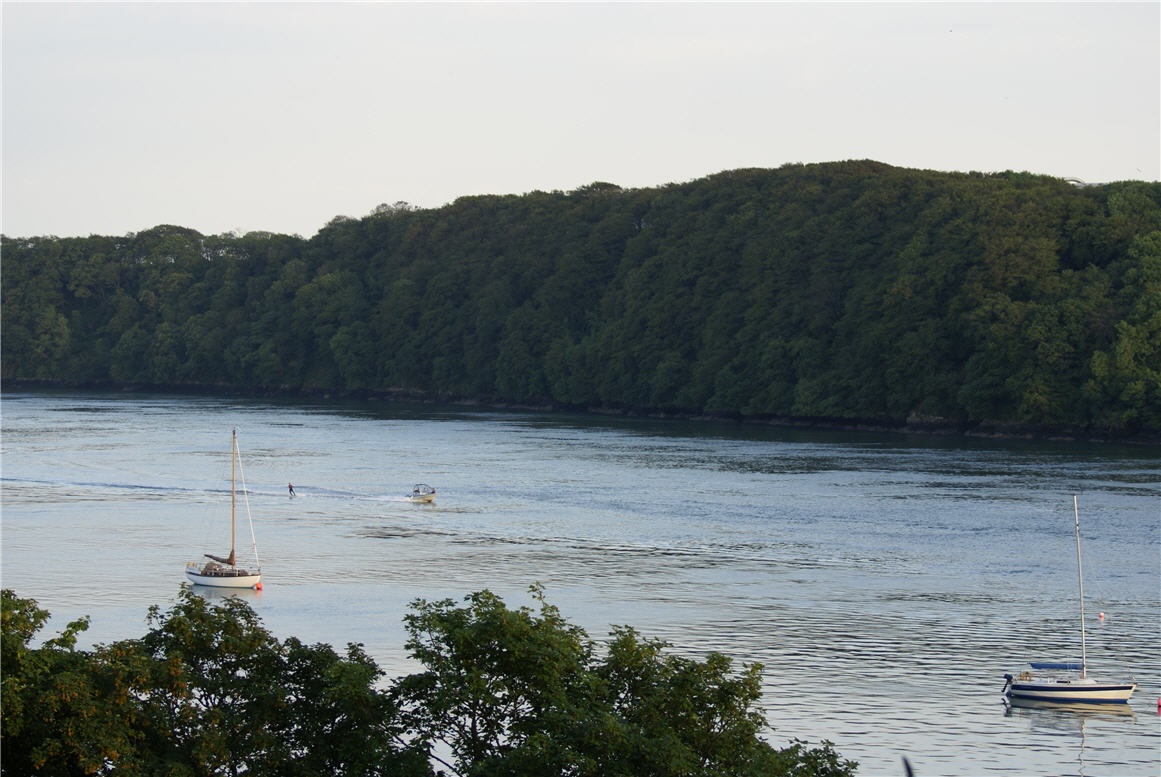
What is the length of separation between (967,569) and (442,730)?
143ft

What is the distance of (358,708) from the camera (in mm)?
23891

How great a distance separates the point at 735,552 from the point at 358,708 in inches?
1788

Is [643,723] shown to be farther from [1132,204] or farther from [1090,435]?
[1132,204]

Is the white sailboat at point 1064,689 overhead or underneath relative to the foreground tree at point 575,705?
underneath

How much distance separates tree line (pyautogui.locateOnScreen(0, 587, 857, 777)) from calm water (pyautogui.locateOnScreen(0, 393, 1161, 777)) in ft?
41.3

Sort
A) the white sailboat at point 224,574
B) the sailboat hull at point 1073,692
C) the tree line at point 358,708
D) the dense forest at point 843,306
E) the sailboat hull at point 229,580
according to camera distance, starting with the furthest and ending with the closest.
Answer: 1. the dense forest at point 843,306
2. the white sailboat at point 224,574
3. the sailboat hull at point 229,580
4. the sailboat hull at point 1073,692
5. the tree line at point 358,708

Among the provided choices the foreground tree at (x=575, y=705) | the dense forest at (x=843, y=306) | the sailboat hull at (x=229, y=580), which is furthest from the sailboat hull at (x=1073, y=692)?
the dense forest at (x=843, y=306)

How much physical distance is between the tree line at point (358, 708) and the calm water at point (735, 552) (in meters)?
12.6

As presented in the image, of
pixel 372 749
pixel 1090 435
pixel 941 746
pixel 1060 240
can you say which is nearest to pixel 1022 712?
pixel 941 746

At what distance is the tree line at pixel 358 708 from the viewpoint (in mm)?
21844

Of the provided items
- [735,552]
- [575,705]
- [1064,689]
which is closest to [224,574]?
[735,552]

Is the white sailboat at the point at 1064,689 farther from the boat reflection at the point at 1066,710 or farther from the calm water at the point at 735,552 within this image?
the calm water at the point at 735,552

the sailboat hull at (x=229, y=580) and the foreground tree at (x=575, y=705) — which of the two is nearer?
the foreground tree at (x=575, y=705)

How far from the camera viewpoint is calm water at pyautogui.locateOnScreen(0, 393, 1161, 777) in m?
42.2
